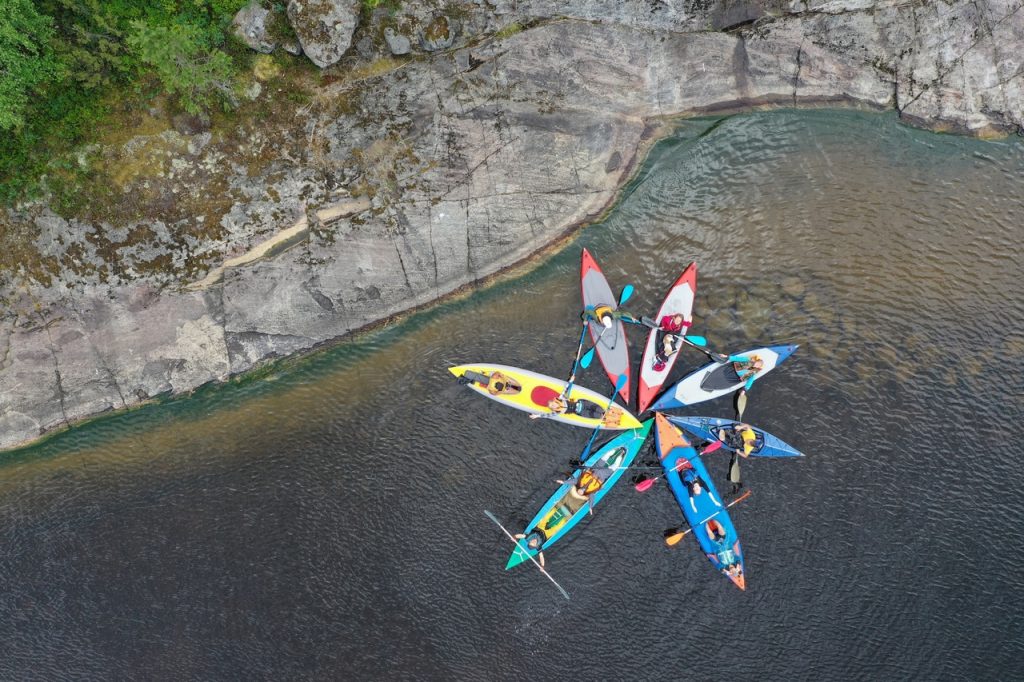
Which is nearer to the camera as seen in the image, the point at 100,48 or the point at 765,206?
the point at 100,48

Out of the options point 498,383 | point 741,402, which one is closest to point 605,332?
point 498,383

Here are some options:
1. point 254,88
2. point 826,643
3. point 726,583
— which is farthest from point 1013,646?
point 254,88

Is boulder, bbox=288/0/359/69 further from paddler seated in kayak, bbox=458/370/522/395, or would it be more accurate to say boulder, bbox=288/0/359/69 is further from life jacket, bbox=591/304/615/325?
life jacket, bbox=591/304/615/325

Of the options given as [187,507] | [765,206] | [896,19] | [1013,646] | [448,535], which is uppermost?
[896,19]

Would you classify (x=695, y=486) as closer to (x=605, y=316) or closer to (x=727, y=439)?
(x=727, y=439)

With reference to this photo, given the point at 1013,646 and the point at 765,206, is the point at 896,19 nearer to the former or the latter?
the point at 765,206

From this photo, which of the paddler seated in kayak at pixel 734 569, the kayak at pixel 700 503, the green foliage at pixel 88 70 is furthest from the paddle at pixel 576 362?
the green foliage at pixel 88 70
